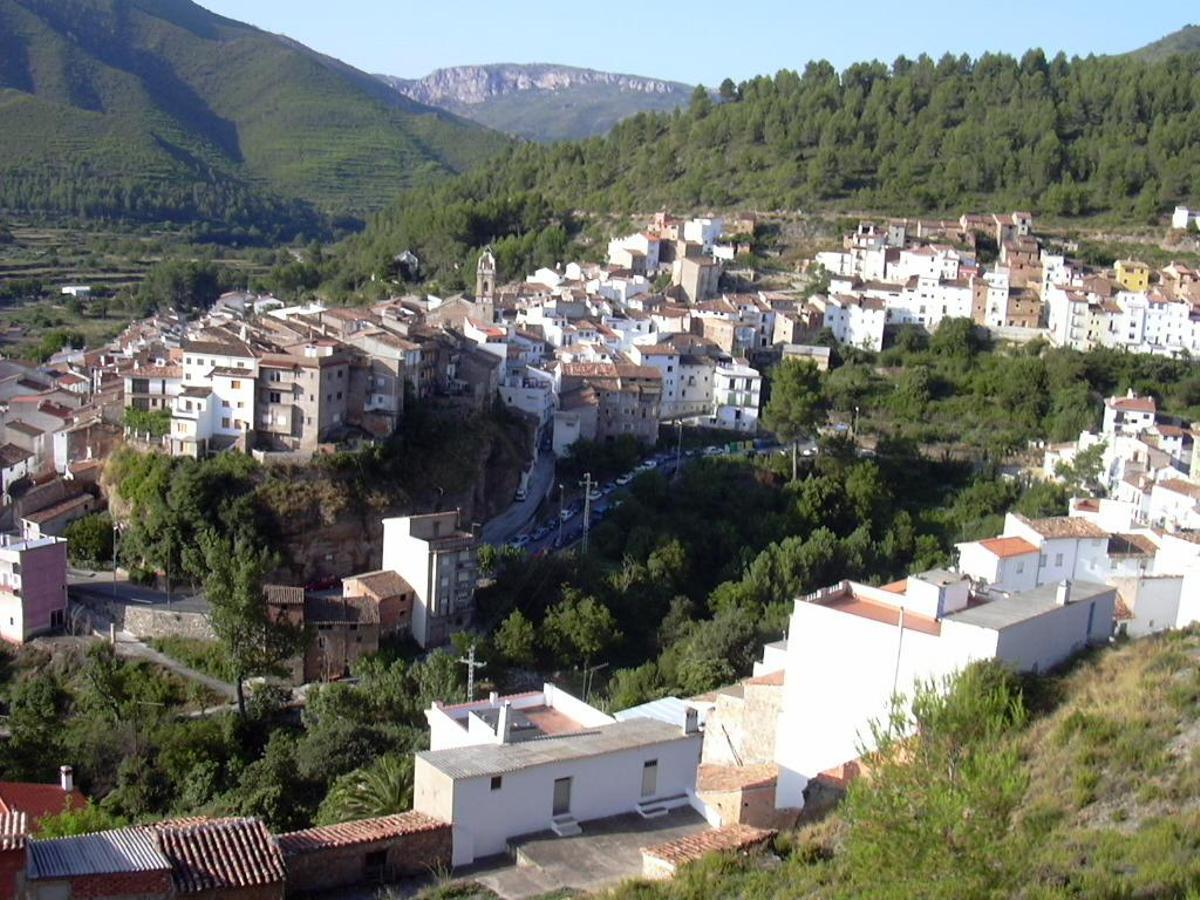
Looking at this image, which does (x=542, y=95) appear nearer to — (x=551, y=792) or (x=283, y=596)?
(x=283, y=596)

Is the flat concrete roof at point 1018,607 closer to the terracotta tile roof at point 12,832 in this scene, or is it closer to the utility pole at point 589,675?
the terracotta tile roof at point 12,832

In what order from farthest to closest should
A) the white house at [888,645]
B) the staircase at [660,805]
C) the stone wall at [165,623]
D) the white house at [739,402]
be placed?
the white house at [739,402] < the stone wall at [165,623] < the white house at [888,645] < the staircase at [660,805]

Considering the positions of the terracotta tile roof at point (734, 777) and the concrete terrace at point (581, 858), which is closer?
the concrete terrace at point (581, 858)

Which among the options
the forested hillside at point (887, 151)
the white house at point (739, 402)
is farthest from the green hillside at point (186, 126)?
the white house at point (739, 402)

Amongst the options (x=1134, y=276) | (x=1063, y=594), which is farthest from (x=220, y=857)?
(x=1134, y=276)

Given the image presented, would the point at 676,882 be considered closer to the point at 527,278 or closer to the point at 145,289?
the point at 527,278
